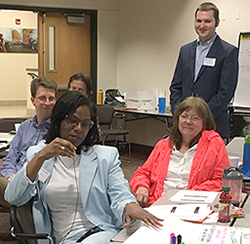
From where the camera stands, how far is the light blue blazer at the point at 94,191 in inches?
86.8

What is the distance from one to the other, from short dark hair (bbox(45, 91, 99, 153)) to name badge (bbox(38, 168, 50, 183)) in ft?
0.59

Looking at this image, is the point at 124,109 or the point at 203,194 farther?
the point at 124,109

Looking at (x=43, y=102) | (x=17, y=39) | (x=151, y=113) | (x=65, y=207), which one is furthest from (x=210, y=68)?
(x=17, y=39)

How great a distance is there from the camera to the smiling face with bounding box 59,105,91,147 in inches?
90.7

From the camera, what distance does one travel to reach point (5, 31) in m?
12.7

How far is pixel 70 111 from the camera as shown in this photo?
2.32m

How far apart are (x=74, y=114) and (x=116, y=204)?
50cm

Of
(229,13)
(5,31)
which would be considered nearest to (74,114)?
(229,13)

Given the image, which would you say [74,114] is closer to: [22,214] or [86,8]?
[22,214]

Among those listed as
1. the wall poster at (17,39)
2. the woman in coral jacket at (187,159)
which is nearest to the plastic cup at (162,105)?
the woman in coral jacket at (187,159)

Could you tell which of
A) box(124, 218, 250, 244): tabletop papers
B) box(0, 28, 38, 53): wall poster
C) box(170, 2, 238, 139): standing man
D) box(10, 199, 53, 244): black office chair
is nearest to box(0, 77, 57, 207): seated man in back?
box(10, 199, 53, 244): black office chair

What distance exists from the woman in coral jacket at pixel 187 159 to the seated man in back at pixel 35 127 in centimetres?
87

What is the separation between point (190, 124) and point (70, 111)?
97 cm

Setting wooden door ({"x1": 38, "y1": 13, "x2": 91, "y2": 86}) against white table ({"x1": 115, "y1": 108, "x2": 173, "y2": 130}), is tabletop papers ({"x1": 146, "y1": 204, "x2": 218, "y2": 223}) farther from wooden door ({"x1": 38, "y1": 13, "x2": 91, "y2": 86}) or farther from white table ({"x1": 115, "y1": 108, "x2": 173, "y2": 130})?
wooden door ({"x1": 38, "y1": 13, "x2": 91, "y2": 86})
